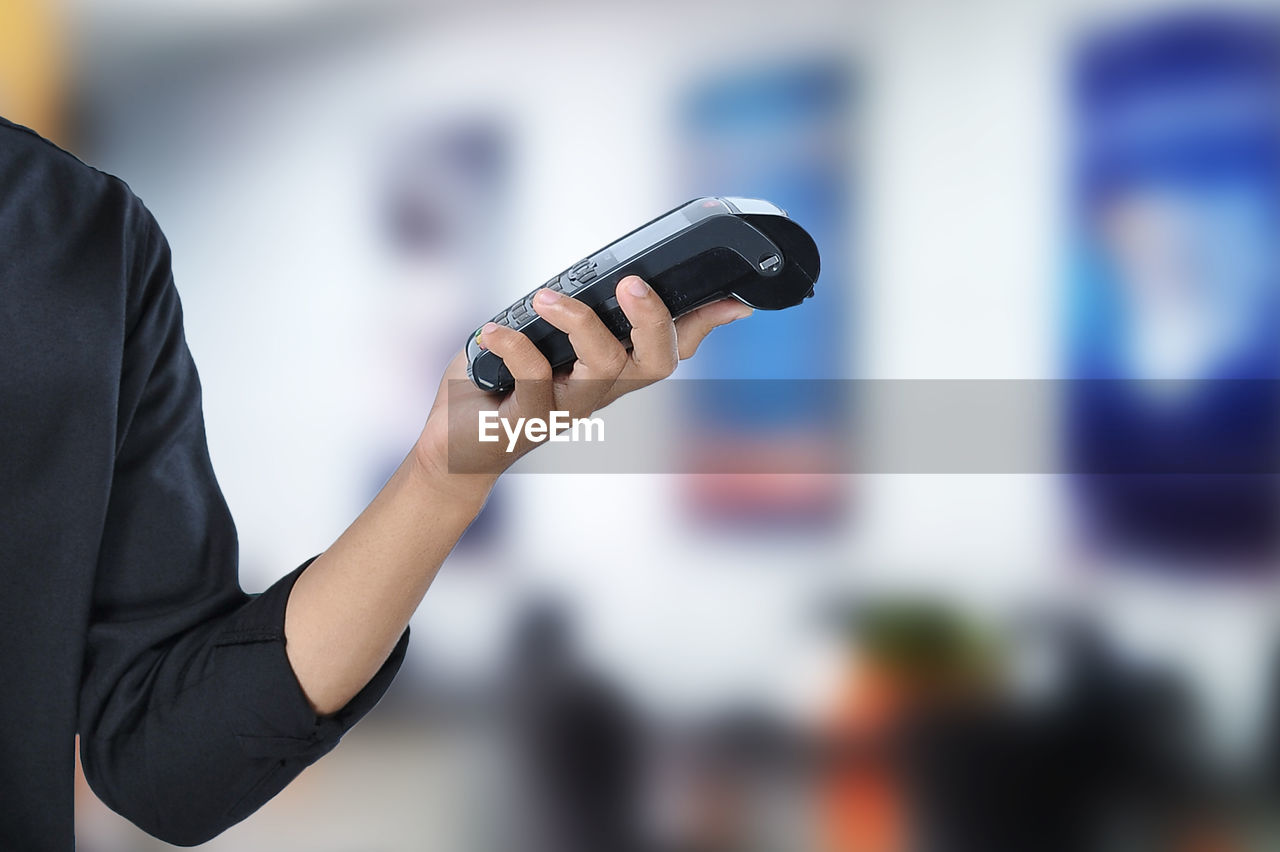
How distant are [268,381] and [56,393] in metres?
0.94

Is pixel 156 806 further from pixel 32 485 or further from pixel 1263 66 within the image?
pixel 1263 66

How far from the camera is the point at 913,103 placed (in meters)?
1.16

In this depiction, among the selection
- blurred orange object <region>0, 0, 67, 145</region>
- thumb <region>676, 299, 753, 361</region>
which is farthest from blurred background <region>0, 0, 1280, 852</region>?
thumb <region>676, 299, 753, 361</region>

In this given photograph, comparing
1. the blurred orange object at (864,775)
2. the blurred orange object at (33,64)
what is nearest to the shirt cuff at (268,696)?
the blurred orange object at (864,775)

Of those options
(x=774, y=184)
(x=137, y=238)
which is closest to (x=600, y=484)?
(x=774, y=184)

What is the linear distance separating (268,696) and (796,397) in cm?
88

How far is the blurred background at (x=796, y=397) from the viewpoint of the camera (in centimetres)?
112

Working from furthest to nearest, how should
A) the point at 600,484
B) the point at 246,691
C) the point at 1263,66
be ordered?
the point at 600,484
the point at 1263,66
the point at 246,691

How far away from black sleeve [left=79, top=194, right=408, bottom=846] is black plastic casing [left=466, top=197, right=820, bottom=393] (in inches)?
6.4

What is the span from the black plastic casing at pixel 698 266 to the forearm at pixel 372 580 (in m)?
0.06

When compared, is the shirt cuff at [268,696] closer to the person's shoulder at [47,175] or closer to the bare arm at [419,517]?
the bare arm at [419,517]

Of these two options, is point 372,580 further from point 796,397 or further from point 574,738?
point 574,738

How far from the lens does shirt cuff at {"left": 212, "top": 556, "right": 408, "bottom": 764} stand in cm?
40

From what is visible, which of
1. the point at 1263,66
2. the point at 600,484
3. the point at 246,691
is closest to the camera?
the point at 246,691
